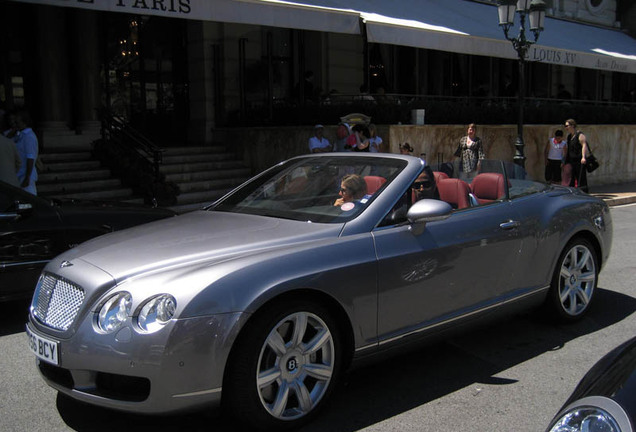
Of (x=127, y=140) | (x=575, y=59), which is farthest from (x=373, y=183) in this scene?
(x=575, y=59)

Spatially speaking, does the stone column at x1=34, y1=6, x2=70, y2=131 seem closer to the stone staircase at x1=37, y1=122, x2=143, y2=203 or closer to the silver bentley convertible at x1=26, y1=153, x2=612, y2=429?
the stone staircase at x1=37, y1=122, x2=143, y2=203

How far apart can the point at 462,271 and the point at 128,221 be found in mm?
3497

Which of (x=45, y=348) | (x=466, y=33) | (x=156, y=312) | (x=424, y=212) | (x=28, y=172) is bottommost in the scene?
(x=45, y=348)

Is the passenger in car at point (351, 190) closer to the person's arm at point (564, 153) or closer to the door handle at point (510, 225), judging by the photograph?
the door handle at point (510, 225)

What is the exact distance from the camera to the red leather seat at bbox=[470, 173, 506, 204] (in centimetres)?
505

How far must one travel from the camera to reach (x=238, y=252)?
3.45m

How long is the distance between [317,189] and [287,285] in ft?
4.01

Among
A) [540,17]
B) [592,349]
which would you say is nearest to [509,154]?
[540,17]

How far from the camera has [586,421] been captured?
2041 millimetres

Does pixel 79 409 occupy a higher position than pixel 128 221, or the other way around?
pixel 128 221

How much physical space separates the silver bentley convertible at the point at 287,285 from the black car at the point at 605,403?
1.54 meters

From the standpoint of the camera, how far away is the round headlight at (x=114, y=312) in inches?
122

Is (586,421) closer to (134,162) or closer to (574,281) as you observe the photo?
(574,281)

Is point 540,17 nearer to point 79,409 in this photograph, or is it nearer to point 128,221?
point 128,221
